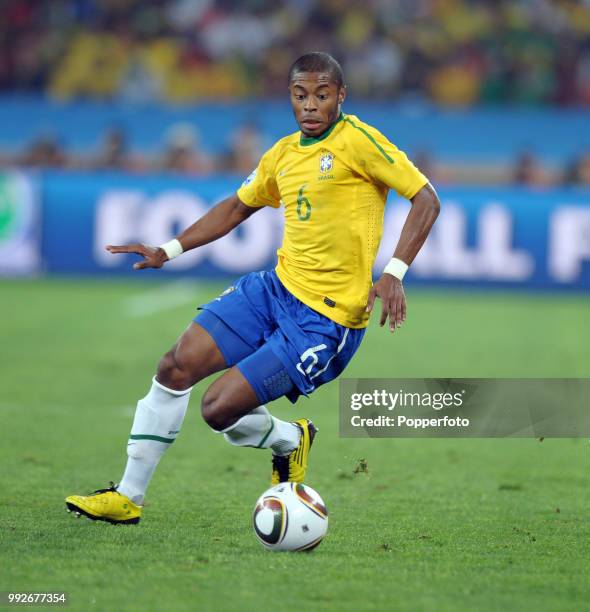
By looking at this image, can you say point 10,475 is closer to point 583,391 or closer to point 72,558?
point 72,558

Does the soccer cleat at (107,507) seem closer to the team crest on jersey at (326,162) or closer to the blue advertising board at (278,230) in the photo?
the team crest on jersey at (326,162)

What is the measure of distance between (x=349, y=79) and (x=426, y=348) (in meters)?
8.52

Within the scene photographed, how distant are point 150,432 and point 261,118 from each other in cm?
1360

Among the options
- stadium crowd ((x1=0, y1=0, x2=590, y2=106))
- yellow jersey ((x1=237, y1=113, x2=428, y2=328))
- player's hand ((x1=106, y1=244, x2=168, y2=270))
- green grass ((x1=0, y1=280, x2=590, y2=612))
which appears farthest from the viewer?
stadium crowd ((x1=0, y1=0, x2=590, y2=106))

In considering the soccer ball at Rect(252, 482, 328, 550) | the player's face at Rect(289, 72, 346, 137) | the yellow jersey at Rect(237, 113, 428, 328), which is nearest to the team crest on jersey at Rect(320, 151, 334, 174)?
the yellow jersey at Rect(237, 113, 428, 328)

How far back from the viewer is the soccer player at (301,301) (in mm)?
5289

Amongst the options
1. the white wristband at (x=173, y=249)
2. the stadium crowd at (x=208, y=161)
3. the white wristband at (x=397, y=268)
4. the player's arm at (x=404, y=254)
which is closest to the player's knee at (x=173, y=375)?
the white wristband at (x=173, y=249)

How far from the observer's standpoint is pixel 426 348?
12039mm

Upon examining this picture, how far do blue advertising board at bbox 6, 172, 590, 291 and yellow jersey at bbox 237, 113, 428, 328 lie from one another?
10759 mm

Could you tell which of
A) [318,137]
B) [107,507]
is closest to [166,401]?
[107,507]

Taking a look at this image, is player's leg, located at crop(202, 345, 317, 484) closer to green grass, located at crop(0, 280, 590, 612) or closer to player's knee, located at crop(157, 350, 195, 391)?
player's knee, located at crop(157, 350, 195, 391)

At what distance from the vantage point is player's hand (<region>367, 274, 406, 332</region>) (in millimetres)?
5027

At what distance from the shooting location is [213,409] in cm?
525

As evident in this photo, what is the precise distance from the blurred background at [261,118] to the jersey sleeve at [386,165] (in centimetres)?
1086
